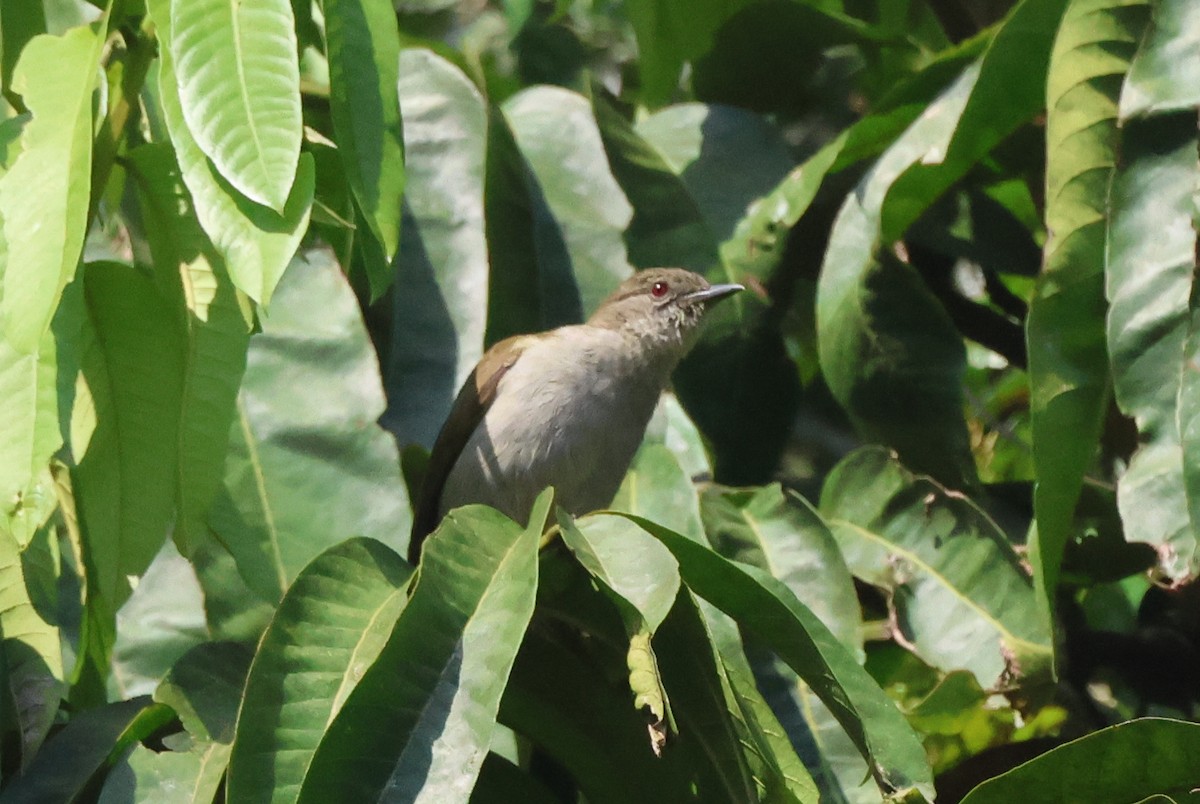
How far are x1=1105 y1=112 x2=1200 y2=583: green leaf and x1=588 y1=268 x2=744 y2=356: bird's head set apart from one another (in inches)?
54.4

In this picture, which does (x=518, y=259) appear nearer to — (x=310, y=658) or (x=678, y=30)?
(x=678, y=30)

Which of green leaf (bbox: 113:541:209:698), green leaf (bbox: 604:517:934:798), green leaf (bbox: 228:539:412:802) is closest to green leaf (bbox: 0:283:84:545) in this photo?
green leaf (bbox: 228:539:412:802)

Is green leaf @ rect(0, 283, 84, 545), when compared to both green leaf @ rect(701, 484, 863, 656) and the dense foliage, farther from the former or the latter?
green leaf @ rect(701, 484, 863, 656)

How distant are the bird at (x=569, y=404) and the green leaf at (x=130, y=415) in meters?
1.39

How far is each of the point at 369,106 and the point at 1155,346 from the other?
4.33 ft

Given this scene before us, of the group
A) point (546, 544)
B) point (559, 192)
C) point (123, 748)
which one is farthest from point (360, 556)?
point (559, 192)

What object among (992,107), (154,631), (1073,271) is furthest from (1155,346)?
(154,631)

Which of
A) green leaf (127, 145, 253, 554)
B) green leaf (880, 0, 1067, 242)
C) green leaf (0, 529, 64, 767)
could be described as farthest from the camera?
green leaf (880, 0, 1067, 242)

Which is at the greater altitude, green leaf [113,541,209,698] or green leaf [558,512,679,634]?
green leaf [558,512,679,634]

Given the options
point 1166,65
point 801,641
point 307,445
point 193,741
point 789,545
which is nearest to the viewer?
point 801,641

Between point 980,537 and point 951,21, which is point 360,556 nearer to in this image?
point 980,537

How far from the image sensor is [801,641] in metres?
1.98

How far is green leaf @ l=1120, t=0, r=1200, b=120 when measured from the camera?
2.45 metres

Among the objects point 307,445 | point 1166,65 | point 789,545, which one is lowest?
point 789,545
